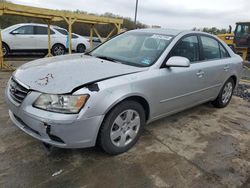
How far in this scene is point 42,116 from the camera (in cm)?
222

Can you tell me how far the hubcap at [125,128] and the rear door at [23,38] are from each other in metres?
8.51

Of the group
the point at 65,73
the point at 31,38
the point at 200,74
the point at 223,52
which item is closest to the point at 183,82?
the point at 200,74

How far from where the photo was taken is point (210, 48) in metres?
4.04

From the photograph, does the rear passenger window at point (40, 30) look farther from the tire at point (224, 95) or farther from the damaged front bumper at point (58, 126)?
the damaged front bumper at point (58, 126)

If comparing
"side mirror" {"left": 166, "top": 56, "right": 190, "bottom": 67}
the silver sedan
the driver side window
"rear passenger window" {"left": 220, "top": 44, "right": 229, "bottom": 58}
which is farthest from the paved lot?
the driver side window

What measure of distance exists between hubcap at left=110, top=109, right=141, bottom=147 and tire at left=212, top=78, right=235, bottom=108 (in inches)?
94.3

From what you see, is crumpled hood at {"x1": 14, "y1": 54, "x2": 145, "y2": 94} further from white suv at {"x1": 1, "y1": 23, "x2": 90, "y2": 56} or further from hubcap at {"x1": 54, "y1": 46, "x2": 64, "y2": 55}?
hubcap at {"x1": 54, "y1": 46, "x2": 64, "y2": 55}

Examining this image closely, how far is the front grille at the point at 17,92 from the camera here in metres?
2.42

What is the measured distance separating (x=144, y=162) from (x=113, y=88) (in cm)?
96

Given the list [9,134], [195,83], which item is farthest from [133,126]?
[9,134]

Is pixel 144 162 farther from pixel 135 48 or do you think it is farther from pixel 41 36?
pixel 41 36

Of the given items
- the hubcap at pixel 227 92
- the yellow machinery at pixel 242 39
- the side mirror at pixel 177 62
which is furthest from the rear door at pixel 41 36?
the yellow machinery at pixel 242 39

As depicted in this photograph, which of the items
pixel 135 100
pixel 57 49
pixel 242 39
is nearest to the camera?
pixel 135 100

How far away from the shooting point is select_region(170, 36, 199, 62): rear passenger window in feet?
10.8
